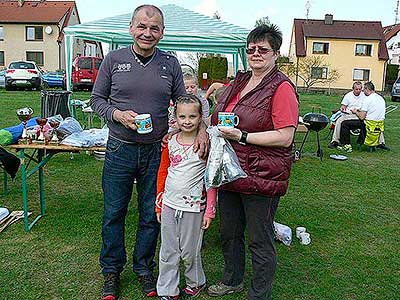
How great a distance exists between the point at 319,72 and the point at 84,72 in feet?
69.1

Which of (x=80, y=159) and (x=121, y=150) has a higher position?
(x=121, y=150)

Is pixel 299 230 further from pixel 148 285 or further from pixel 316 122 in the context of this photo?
pixel 316 122

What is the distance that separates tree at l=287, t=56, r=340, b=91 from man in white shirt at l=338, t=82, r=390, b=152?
→ 24.7 metres

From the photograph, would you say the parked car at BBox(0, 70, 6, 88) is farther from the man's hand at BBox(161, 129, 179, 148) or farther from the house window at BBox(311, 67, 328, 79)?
the house window at BBox(311, 67, 328, 79)

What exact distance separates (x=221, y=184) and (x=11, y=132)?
7.02 ft

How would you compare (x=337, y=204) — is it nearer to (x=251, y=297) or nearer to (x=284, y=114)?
(x=251, y=297)

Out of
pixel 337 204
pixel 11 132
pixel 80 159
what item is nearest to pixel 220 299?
pixel 11 132

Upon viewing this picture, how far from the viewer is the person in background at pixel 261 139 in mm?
2547

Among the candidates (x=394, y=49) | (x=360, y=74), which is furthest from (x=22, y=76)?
(x=394, y=49)

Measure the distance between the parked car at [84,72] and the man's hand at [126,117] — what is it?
64.5ft

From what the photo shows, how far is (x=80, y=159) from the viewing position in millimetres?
7297

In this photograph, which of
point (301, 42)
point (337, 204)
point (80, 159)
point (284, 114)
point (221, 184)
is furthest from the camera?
point (301, 42)

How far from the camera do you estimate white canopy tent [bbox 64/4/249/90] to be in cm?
849

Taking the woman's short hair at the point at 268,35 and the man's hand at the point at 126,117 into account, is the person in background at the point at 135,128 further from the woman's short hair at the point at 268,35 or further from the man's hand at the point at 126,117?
the woman's short hair at the point at 268,35
